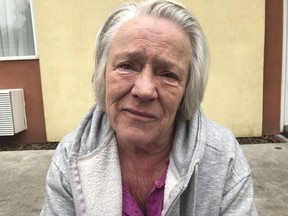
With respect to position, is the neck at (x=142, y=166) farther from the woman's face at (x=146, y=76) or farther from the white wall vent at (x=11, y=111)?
the white wall vent at (x=11, y=111)

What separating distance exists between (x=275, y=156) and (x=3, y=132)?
398 cm

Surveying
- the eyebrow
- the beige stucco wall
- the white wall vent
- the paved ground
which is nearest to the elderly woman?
the eyebrow

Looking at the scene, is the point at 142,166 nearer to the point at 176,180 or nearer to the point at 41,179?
the point at 176,180

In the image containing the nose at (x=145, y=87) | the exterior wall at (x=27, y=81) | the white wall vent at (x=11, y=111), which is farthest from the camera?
the exterior wall at (x=27, y=81)

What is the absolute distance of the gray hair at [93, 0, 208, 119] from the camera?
1437mm

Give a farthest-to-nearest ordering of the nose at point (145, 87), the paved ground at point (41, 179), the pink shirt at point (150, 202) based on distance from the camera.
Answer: the paved ground at point (41, 179), the pink shirt at point (150, 202), the nose at point (145, 87)

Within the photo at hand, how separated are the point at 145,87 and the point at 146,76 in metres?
0.06

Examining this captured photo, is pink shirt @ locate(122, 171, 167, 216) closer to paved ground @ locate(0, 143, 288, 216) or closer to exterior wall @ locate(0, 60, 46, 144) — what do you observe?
paved ground @ locate(0, 143, 288, 216)

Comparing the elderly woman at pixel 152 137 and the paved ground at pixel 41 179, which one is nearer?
the elderly woman at pixel 152 137

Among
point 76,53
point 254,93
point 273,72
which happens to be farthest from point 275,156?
point 76,53

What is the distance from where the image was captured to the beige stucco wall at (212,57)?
4.98m

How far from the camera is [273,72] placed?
5.24 metres

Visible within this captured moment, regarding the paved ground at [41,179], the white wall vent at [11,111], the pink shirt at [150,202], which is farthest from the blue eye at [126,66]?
the white wall vent at [11,111]

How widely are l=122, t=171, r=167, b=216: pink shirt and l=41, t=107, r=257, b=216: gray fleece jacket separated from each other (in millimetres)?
81
